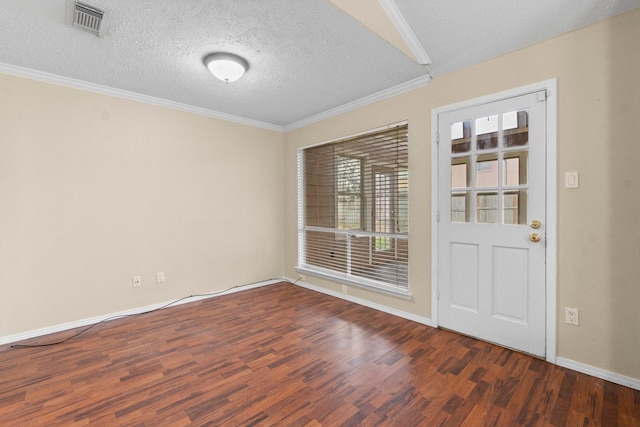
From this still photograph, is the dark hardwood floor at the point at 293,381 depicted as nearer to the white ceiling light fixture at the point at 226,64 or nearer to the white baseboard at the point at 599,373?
the white baseboard at the point at 599,373

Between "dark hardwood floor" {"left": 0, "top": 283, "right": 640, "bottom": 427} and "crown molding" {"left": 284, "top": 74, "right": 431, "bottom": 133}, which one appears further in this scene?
"crown molding" {"left": 284, "top": 74, "right": 431, "bottom": 133}

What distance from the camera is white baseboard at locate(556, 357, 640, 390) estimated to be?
1880mm

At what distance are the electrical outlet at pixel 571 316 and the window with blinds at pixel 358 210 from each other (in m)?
1.35

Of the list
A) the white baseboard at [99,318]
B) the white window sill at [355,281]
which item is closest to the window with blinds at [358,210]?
the white window sill at [355,281]

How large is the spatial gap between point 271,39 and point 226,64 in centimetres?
48

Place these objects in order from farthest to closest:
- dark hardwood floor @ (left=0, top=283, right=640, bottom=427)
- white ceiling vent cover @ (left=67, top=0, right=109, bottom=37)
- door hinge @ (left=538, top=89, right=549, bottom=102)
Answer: door hinge @ (left=538, top=89, right=549, bottom=102) → white ceiling vent cover @ (left=67, top=0, right=109, bottom=37) → dark hardwood floor @ (left=0, top=283, right=640, bottom=427)

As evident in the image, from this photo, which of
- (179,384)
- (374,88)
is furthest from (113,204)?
(374,88)

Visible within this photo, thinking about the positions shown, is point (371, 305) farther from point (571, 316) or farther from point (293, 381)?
point (571, 316)

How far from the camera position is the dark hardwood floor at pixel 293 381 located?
165 centimetres

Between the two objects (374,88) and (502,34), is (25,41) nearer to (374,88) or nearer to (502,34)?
(374,88)

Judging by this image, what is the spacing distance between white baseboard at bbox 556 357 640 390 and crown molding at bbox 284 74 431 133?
2633 millimetres

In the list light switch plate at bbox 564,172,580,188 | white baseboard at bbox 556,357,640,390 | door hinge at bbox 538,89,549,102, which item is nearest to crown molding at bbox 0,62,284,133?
door hinge at bbox 538,89,549,102

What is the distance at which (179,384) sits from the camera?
1.95m

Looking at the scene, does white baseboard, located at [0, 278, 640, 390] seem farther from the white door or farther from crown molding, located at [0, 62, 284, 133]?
crown molding, located at [0, 62, 284, 133]
